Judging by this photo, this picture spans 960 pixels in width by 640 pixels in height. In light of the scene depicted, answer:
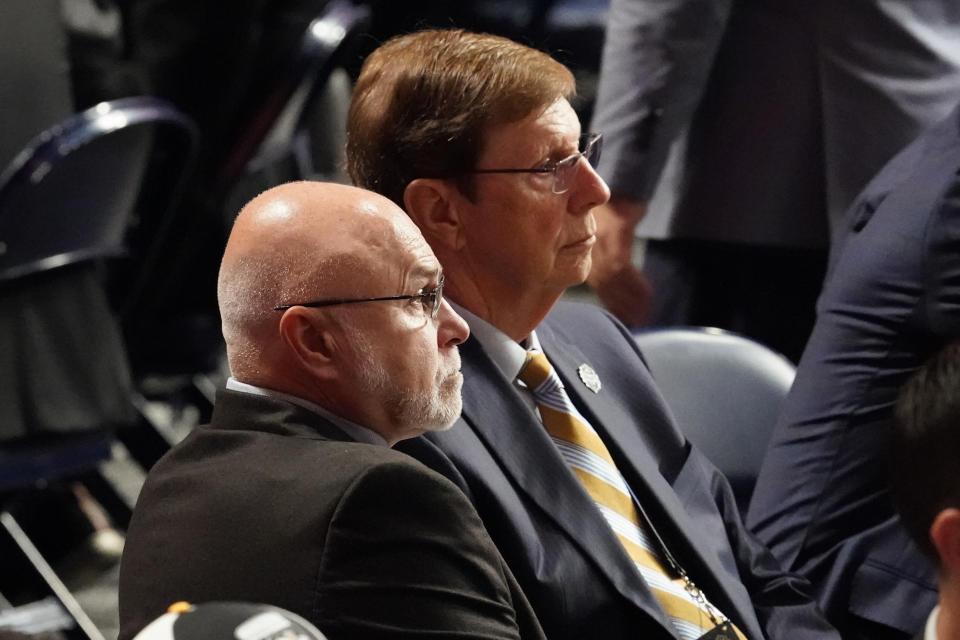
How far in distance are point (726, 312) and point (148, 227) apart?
4.38ft

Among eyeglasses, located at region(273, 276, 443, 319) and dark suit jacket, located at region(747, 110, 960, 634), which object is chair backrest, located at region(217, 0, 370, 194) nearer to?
dark suit jacket, located at region(747, 110, 960, 634)

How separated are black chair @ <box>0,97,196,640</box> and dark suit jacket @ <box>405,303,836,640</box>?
1.16m

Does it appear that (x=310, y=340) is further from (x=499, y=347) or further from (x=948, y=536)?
(x=948, y=536)

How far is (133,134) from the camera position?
2.82 metres

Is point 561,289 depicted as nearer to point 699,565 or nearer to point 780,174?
point 699,565

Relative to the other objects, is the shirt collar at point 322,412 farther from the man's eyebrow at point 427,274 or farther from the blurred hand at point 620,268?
the blurred hand at point 620,268

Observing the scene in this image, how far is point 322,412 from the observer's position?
1357 mm

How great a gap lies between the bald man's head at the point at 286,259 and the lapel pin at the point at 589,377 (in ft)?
1.83

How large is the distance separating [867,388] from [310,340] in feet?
3.14

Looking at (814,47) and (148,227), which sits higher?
(814,47)

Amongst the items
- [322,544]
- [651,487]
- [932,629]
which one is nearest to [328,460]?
[322,544]

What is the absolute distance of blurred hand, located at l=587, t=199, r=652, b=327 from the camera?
2.73m

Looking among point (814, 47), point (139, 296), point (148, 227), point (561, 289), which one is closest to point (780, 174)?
point (814, 47)

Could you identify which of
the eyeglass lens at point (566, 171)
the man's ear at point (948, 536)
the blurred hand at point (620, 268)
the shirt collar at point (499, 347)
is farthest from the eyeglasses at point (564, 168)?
the blurred hand at point (620, 268)
